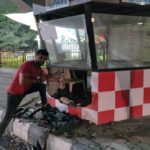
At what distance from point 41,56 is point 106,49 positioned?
95cm

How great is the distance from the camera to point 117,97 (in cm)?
460

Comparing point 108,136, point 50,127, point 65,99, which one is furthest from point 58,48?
point 108,136

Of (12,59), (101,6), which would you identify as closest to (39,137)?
(101,6)

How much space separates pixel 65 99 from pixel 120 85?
104cm

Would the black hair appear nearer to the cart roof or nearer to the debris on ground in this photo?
the cart roof

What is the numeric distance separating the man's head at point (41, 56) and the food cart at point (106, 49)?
0.92 ft

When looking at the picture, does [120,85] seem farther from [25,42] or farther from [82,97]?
[25,42]

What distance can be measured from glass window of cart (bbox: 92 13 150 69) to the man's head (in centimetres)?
89

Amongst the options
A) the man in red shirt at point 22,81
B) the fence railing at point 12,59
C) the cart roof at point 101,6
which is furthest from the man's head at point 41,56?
the fence railing at point 12,59

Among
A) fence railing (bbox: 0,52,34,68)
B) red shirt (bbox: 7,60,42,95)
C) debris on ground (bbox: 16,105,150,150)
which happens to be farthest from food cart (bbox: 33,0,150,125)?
fence railing (bbox: 0,52,34,68)

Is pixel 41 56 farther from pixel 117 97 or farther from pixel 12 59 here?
pixel 12 59

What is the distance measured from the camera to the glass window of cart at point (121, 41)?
444 centimetres

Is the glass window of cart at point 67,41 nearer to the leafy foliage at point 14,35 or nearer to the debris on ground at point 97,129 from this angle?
the debris on ground at point 97,129

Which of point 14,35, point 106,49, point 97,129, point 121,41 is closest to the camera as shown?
point 106,49
